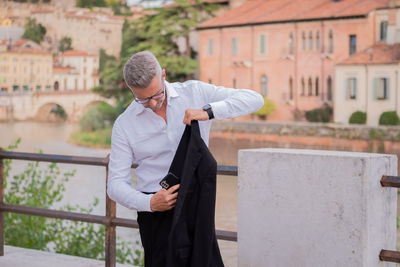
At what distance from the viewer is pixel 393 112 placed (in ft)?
81.2

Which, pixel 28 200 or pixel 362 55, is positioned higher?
pixel 362 55

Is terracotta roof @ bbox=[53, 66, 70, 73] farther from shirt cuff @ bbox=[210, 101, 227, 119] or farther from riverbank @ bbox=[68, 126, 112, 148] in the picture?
shirt cuff @ bbox=[210, 101, 227, 119]

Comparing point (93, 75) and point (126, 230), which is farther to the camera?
point (93, 75)

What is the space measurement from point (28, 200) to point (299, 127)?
69.8 feet

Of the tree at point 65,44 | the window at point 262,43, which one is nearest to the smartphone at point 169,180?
the window at point 262,43

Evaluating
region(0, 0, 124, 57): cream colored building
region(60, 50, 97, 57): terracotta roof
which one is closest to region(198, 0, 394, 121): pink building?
region(0, 0, 124, 57): cream colored building

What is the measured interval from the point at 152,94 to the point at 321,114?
962 inches

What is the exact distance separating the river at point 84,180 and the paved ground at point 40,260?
311 cm

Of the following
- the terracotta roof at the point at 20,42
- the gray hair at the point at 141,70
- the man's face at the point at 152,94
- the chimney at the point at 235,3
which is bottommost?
the man's face at the point at 152,94

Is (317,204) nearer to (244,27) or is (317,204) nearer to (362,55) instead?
(362,55)

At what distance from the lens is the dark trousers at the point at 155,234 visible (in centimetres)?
197

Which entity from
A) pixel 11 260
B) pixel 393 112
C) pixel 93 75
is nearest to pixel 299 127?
pixel 393 112

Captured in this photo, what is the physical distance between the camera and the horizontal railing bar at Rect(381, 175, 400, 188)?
225 cm

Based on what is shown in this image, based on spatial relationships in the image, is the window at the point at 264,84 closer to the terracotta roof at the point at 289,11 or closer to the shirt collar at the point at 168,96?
the terracotta roof at the point at 289,11
